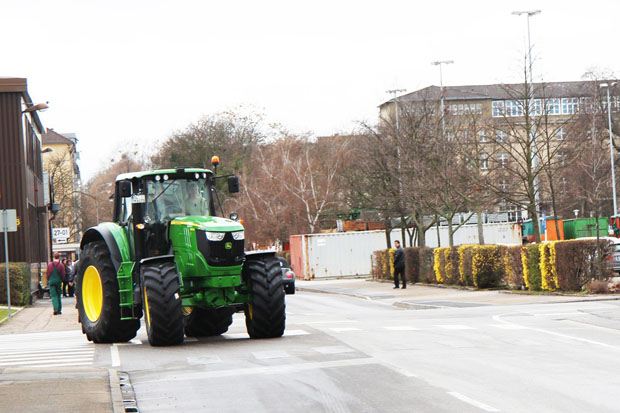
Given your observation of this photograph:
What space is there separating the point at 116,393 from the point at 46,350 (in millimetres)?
8457

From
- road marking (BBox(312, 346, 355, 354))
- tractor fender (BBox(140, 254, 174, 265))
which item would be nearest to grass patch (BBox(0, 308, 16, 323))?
tractor fender (BBox(140, 254, 174, 265))

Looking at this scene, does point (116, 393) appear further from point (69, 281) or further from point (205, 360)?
point (69, 281)

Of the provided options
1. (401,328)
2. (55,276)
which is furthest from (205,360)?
(55,276)

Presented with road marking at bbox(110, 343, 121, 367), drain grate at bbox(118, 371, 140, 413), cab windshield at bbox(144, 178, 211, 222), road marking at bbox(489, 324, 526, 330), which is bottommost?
road marking at bbox(489, 324, 526, 330)

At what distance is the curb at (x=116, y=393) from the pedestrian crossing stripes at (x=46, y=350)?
9.32ft

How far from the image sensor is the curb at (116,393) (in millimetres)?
11672

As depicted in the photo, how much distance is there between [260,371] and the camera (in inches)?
593

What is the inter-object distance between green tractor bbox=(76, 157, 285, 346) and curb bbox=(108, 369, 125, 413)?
13.6ft

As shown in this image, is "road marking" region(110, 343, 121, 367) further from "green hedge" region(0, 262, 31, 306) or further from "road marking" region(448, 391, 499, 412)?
"green hedge" region(0, 262, 31, 306)

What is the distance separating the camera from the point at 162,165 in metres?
98.0

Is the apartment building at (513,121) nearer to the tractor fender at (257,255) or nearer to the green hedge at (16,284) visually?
the green hedge at (16,284)

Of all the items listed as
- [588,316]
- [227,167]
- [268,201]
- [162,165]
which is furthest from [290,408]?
[162,165]

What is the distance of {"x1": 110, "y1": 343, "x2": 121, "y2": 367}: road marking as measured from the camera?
1719 cm

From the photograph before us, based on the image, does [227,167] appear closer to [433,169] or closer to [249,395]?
[433,169]
